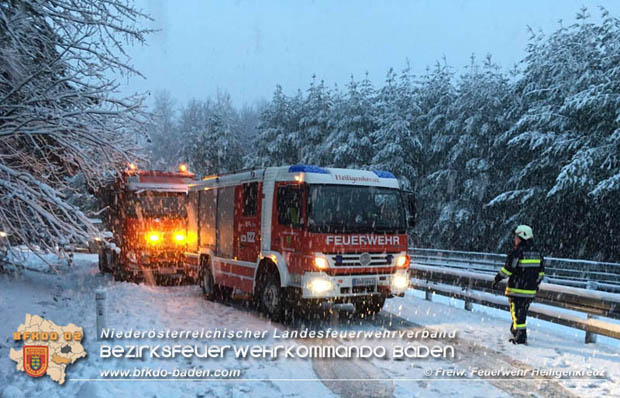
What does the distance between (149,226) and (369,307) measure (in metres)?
7.51

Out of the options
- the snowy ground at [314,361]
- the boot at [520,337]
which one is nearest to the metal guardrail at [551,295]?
the snowy ground at [314,361]

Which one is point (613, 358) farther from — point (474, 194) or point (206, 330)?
point (474, 194)

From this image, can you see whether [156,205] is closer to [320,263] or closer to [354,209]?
[354,209]

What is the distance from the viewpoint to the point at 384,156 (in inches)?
1289

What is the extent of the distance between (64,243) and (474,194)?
25.1 m

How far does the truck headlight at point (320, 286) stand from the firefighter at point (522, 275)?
112 inches

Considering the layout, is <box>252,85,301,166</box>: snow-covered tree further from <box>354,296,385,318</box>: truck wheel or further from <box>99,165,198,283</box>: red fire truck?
<box>354,296,385,318</box>: truck wheel

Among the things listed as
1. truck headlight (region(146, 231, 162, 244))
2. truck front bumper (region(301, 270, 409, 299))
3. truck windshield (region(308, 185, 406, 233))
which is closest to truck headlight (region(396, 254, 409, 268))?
truck front bumper (region(301, 270, 409, 299))

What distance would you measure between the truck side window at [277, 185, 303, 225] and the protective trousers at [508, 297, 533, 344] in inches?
150

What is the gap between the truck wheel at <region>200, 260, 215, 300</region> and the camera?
1301cm

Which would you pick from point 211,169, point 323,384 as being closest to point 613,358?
point 323,384

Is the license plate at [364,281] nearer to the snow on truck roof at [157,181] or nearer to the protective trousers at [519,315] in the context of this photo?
the protective trousers at [519,315]

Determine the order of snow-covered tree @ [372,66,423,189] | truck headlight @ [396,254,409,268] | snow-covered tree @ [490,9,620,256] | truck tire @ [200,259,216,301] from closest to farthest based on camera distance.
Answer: truck headlight @ [396,254,409,268] < truck tire @ [200,259,216,301] < snow-covered tree @ [490,9,620,256] < snow-covered tree @ [372,66,423,189]

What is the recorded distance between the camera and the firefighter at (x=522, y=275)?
8219mm
